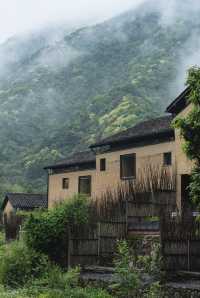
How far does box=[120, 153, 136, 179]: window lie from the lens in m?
31.9

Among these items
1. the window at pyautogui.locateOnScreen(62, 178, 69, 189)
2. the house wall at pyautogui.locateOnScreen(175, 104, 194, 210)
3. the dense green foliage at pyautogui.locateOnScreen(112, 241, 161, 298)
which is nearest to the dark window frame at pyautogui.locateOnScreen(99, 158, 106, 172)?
the window at pyautogui.locateOnScreen(62, 178, 69, 189)

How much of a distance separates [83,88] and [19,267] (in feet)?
342

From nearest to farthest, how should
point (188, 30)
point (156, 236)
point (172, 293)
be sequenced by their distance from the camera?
point (172, 293), point (156, 236), point (188, 30)

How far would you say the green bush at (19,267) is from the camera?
1980 centimetres

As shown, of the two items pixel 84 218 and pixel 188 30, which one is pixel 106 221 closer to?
pixel 84 218

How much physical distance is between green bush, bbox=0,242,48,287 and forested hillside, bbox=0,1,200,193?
53.4 m

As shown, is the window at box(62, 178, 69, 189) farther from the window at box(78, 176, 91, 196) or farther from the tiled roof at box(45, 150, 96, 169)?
the window at box(78, 176, 91, 196)

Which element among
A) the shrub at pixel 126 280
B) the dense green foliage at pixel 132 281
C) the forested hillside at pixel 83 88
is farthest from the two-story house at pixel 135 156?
the forested hillside at pixel 83 88

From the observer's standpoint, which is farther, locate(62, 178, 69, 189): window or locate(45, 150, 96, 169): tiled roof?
locate(62, 178, 69, 189): window

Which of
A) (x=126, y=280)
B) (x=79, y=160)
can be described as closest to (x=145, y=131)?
(x=79, y=160)

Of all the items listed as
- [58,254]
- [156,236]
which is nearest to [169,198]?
[156,236]

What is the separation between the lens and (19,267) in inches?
784

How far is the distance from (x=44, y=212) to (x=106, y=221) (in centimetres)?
312

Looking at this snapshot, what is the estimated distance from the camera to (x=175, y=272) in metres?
16.9
